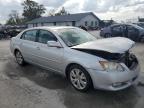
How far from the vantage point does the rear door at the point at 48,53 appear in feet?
19.6

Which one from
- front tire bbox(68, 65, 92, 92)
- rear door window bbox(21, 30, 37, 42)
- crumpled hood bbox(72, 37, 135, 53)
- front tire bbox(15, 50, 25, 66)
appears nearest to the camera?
crumpled hood bbox(72, 37, 135, 53)

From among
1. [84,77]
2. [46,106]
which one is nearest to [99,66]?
[84,77]

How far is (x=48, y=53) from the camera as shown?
632cm

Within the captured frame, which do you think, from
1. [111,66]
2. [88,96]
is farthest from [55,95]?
[111,66]

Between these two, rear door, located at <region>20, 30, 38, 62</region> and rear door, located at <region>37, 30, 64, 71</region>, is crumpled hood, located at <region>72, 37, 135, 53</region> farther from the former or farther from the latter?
rear door, located at <region>20, 30, 38, 62</region>

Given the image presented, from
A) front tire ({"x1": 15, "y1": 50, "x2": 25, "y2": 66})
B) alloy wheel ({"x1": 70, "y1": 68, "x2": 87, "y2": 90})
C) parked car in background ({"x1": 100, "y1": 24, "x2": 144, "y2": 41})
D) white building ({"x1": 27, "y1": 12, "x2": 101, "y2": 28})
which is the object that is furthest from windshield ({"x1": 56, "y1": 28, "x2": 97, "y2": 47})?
white building ({"x1": 27, "y1": 12, "x2": 101, "y2": 28})

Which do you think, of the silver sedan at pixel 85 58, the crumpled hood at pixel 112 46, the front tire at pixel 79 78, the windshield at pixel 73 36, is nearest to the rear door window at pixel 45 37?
the silver sedan at pixel 85 58

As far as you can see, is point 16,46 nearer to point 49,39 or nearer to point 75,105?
point 49,39

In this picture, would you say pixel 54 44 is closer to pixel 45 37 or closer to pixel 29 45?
pixel 45 37

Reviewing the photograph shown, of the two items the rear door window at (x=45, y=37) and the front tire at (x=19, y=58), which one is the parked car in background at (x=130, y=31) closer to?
the front tire at (x=19, y=58)

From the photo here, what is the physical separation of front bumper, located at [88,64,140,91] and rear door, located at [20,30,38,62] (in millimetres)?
2557

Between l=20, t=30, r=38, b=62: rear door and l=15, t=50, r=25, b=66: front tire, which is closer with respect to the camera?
l=20, t=30, r=38, b=62: rear door

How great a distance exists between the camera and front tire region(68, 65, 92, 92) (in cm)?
525

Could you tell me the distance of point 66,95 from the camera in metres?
5.37
